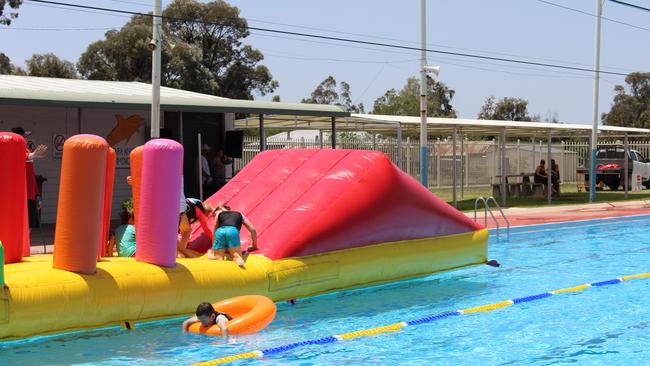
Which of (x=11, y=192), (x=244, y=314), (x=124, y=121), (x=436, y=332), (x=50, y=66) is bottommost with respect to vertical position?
(x=436, y=332)

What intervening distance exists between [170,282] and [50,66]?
154 feet

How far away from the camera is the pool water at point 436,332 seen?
820cm

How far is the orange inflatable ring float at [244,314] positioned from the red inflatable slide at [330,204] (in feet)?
3.76

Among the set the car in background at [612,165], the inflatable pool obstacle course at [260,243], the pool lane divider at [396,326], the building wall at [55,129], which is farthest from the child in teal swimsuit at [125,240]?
the car in background at [612,165]

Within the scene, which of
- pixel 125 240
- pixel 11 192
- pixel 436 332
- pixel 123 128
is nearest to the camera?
pixel 11 192

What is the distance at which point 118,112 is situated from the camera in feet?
61.3

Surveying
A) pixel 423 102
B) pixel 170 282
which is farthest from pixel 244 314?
pixel 423 102

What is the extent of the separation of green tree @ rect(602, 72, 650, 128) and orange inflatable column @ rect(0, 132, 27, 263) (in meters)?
81.0

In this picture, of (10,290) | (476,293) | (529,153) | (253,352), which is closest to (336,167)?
(476,293)

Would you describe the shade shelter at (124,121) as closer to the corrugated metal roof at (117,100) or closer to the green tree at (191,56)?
the corrugated metal roof at (117,100)

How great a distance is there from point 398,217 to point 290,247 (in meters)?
1.94

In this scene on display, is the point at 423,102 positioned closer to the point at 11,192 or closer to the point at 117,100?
the point at 117,100

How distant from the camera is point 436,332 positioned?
938 cm

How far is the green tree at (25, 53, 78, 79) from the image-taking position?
5238 cm
